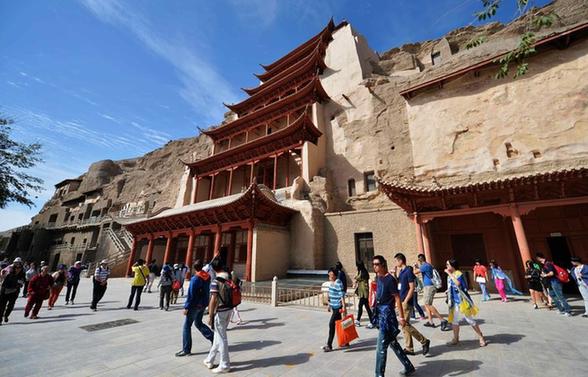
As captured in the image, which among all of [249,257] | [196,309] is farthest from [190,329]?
[249,257]

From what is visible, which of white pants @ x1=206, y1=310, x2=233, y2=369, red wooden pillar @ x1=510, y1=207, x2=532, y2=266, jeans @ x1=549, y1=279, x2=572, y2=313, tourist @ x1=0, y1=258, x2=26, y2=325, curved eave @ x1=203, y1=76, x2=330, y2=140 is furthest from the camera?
curved eave @ x1=203, y1=76, x2=330, y2=140

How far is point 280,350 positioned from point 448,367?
2655 millimetres

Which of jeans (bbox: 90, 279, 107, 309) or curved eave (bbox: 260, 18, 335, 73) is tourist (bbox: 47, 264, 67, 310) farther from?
curved eave (bbox: 260, 18, 335, 73)

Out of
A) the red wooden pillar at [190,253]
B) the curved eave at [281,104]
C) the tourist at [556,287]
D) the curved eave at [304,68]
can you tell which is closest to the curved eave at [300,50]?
the curved eave at [304,68]

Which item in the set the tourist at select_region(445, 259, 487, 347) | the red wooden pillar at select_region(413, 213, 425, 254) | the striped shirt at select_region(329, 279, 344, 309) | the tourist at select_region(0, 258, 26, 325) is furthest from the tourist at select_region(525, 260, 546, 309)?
the tourist at select_region(0, 258, 26, 325)

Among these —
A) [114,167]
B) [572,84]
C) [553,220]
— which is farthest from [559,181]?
[114,167]

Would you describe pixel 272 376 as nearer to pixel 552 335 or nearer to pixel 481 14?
pixel 552 335

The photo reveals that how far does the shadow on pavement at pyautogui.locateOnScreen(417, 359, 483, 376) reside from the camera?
343 cm

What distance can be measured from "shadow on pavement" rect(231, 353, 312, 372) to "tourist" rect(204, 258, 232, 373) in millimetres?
200

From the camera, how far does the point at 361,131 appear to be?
20328 mm

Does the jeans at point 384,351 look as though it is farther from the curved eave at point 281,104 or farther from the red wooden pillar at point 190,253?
the curved eave at point 281,104

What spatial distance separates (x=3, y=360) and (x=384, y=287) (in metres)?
6.13

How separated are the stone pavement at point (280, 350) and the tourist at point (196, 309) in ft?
0.87

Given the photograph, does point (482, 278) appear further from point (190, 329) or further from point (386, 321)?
point (190, 329)
